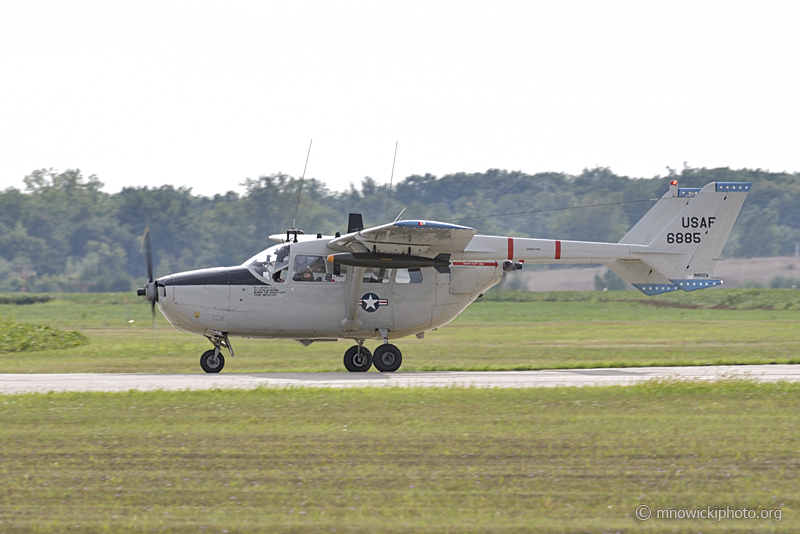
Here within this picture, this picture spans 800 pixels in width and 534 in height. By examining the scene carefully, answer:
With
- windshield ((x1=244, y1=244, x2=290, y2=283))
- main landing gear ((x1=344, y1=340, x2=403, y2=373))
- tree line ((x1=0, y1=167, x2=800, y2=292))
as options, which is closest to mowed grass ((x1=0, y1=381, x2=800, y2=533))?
windshield ((x1=244, y1=244, x2=290, y2=283))

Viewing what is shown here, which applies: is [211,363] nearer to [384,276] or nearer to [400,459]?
[384,276]

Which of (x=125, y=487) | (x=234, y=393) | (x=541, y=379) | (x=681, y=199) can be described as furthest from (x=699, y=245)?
(x=125, y=487)

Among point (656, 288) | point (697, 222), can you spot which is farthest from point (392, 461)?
point (697, 222)

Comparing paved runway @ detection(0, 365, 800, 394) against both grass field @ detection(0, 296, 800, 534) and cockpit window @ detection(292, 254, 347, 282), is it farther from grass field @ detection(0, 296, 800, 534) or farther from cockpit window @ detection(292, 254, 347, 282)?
cockpit window @ detection(292, 254, 347, 282)

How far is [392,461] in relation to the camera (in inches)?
320

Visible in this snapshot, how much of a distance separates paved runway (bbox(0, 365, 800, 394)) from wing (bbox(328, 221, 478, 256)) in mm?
2323

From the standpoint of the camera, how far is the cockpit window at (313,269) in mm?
16781

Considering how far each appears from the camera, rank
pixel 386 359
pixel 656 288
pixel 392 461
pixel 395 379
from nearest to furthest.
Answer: pixel 392 461, pixel 395 379, pixel 386 359, pixel 656 288

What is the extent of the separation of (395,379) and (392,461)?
6.86 metres

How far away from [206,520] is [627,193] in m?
107

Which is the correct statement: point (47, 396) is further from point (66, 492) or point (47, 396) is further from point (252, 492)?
point (252, 492)

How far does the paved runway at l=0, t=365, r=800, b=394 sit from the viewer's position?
44.8ft

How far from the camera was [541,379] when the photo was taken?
584 inches

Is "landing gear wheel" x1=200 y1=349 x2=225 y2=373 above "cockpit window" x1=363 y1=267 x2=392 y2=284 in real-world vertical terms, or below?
below
